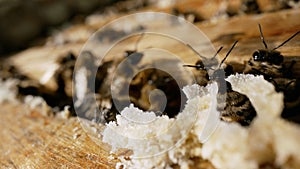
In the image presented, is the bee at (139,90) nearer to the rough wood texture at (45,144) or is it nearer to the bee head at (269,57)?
the rough wood texture at (45,144)

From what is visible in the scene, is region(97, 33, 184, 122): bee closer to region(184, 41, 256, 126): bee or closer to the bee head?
region(184, 41, 256, 126): bee

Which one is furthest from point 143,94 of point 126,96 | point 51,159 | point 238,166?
point 238,166

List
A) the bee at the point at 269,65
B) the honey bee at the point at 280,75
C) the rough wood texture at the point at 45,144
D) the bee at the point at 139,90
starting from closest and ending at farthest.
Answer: the honey bee at the point at 280,75, the bee at the point at 269,65, the rough wood texture at the point at 45,144, the bee at the point at 139,90

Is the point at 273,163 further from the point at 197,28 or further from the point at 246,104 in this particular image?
the point at 197,28

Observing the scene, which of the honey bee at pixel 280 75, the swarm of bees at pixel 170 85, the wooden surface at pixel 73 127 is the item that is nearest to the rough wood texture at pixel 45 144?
the wooden surface at pixel 73 127

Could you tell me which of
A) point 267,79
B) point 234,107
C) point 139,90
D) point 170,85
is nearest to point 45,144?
point 139,90

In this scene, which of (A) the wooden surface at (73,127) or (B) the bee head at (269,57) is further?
(A) the wooden surface at (73,127)

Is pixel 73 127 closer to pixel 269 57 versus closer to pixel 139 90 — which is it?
pixel 139 90

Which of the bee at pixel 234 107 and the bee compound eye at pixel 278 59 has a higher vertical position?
the bee compound eye at pixel 278 59

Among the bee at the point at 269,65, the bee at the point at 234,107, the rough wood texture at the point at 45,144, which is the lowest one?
the rough wood texture at the point at 45,144
